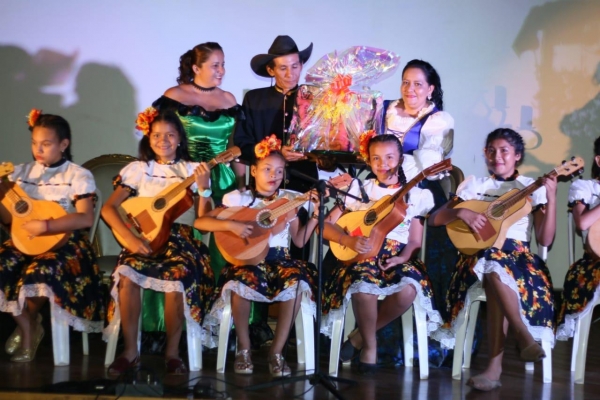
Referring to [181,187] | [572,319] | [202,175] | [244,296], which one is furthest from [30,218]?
[572,319]

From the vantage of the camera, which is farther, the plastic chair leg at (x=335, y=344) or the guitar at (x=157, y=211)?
the guitar at (x=157, y=211)

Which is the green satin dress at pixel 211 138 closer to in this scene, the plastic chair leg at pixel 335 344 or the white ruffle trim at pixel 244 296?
the white ruffle trim at pixel 244 296

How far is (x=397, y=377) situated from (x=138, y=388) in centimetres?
138

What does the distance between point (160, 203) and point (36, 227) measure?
25.4 inches

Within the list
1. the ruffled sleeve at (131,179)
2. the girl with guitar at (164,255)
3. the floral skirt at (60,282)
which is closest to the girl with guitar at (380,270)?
the girl with guitar at (164,255)

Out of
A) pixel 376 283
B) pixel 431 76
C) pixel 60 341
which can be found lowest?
pixel 60 341

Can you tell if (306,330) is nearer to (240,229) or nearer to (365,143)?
(240,229)

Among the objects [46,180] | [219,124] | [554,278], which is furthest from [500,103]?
[46,180]

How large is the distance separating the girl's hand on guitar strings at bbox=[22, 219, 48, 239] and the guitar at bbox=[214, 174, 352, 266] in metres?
0.89

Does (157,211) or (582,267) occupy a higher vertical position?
(157,211)

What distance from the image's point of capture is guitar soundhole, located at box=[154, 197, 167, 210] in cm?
471

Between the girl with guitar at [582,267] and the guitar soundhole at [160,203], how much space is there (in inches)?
83.2

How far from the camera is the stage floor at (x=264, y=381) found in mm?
3812

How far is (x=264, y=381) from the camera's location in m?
4.27
